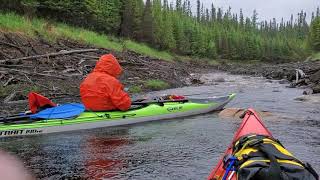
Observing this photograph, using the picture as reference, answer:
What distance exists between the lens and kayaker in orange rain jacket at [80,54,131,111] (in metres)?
11.1

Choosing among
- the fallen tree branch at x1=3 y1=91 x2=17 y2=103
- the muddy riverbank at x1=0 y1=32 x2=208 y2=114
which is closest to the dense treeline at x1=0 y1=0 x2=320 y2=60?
the muddy riverbank at x1=0 y1=32 x2=208 y2=114

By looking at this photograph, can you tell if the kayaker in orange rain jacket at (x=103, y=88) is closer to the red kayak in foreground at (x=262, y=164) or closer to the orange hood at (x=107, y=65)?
the orange hood at (x=107, y=65)

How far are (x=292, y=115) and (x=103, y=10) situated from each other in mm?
36467

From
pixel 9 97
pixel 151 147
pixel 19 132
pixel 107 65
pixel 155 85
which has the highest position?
pixel 107 65

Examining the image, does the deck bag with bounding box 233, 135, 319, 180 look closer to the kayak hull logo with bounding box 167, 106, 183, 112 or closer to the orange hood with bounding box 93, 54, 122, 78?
the orange hood with bounding box 93, 54, 122, 78

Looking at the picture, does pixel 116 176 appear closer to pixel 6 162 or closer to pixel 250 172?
pixel 250 172

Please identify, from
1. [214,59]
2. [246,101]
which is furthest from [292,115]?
[214,59]

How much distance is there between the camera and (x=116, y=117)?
1157 cm

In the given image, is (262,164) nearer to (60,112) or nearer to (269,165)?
(269,165)

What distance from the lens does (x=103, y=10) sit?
153ft

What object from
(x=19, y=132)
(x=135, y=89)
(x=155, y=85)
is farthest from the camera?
(x=155, y=85)

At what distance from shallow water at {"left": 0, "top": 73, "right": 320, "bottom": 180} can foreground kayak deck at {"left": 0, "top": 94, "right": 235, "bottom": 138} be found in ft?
0.76

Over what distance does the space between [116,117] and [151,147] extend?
2.91m

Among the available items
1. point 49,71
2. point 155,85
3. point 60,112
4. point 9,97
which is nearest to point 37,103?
point 60,112
